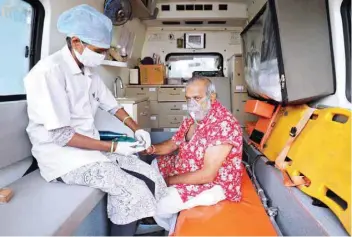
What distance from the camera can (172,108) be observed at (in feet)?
14.6

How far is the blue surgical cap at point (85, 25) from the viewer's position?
5.04 feet

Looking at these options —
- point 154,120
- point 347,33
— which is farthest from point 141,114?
point 347,33

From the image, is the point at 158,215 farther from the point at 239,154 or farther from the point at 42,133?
the point at 42,133

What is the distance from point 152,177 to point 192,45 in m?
3.64

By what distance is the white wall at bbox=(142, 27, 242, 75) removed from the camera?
16.1 feet

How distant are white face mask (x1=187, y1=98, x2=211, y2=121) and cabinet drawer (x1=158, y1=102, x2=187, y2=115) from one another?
250cm

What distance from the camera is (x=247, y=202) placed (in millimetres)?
1773

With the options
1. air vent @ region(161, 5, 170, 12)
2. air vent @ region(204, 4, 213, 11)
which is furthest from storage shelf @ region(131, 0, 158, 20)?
air vent @ region(204, 4, 213, 11)

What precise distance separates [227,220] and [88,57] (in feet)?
3.96

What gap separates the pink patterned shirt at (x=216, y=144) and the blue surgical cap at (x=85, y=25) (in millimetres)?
824

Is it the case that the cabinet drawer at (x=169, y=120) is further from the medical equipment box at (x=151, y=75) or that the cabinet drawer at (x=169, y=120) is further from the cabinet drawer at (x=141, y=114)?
the cabinet drawer at (x=141, y=114)

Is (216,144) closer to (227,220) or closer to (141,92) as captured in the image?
(227,220)

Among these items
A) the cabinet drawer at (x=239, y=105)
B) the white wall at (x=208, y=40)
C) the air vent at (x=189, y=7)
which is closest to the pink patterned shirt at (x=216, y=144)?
the cabinet drawer at (x=239, y=105)

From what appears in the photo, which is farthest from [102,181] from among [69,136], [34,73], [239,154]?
[239,154]
